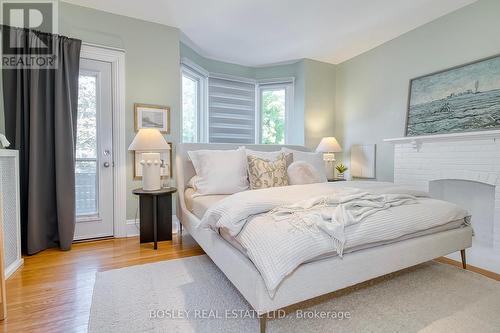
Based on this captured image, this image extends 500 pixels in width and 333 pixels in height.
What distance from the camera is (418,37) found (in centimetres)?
333

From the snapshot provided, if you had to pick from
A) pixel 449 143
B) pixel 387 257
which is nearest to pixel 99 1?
pixel 387 257

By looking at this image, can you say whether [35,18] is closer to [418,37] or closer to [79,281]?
[79,281]

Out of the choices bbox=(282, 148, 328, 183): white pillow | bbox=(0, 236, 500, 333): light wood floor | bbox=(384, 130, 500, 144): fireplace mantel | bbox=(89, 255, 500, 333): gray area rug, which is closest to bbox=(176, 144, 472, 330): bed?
bbox=(89, 255, 500, 333): gray area rug

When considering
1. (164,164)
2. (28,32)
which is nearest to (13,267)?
(164,164)

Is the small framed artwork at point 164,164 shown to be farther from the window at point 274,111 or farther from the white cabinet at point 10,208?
the window at point 274,111

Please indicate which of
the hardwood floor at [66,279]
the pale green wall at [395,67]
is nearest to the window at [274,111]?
the pale green wall at [395,67]

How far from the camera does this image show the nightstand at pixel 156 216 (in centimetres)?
271

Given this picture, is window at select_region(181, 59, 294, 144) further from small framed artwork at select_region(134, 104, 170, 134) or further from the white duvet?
the white duvet

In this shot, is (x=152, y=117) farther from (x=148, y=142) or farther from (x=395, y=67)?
(x=395, y=67)

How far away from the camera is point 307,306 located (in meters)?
1.65

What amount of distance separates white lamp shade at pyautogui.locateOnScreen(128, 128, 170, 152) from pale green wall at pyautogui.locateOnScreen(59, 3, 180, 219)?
543 mm

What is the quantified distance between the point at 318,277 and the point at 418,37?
3.59 metres

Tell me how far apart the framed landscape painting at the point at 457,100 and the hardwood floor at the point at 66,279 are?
3.20 meters

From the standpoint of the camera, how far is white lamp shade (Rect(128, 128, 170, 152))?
259 cm
